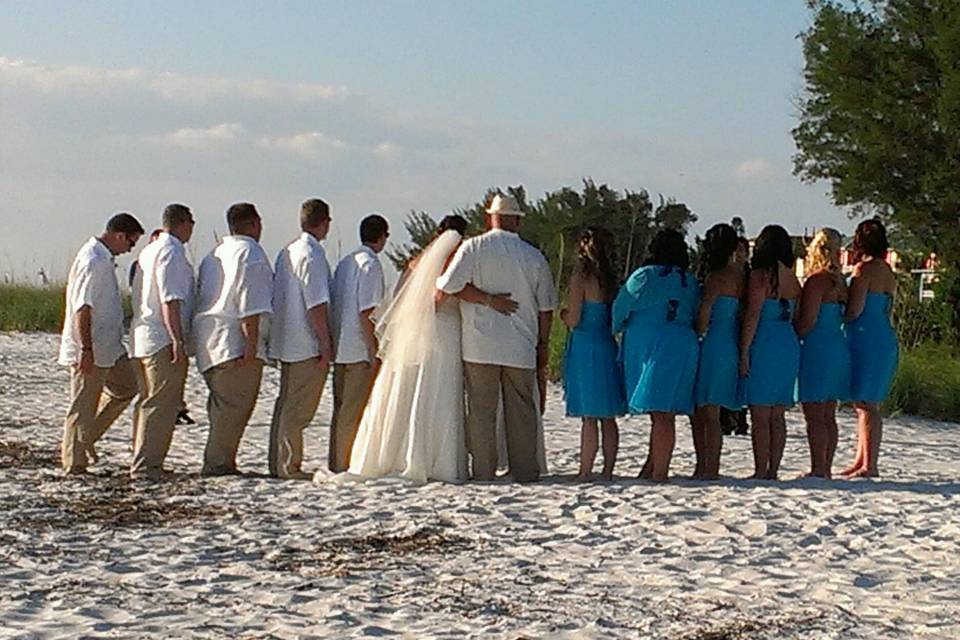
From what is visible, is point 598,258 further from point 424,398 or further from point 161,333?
point 161,333

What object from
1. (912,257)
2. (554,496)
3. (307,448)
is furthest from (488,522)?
(912,257)

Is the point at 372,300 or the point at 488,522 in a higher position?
the point at 372,300

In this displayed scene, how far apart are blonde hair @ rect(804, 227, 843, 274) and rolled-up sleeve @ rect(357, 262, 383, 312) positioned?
2.95m

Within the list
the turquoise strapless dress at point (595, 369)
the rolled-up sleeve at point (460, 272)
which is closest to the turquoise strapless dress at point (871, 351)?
the turquoise strapless dress at point (595, 369)

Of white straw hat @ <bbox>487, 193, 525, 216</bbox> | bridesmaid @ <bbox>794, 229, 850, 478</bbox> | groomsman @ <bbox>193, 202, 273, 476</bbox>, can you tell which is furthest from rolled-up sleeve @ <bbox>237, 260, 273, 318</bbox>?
bridesmaid @ <bbox>794, 229, 850, 478</bbox>

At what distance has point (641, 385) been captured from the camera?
10500 millimetres

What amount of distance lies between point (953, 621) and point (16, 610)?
4.05 metres

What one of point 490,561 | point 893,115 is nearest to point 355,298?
point 490,561

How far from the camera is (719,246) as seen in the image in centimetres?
1051

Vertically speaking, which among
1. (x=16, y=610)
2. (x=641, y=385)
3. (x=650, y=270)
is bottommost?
(x=16, y=610)

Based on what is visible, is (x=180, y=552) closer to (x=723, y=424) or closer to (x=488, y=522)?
(x=488, y=522)

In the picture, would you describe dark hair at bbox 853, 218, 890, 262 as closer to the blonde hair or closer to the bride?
the blonde hair

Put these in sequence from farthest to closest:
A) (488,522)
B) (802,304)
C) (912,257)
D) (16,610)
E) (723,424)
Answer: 1. (912,257)
2. (723,424)
3. (802,304)
4. (488,522)
5. (16,610)

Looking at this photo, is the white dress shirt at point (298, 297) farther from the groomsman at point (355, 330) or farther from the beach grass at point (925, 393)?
the beach grass at point (925, 393)
